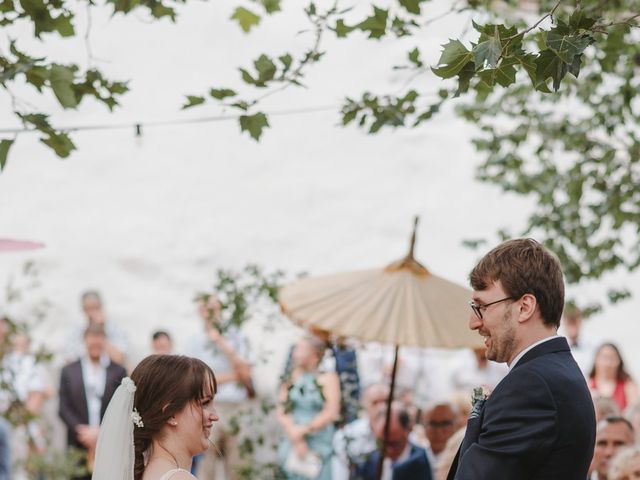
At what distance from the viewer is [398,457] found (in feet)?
24.4

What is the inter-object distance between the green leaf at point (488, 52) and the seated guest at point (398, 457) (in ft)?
13.2

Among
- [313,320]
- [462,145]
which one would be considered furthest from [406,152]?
[313,320]

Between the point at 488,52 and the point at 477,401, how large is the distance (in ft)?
3.37

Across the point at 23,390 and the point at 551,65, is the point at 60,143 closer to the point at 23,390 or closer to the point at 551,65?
the point at 551,65

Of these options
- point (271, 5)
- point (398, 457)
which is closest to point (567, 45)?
point (271, 5)

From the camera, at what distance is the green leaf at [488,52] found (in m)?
3.41

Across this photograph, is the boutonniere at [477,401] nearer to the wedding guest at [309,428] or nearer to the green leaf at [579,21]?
the green leaf at [579,21]

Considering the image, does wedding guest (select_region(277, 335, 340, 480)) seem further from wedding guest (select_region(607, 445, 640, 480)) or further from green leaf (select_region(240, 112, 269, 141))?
green leaf (select_region(240, 112, 269, 141))

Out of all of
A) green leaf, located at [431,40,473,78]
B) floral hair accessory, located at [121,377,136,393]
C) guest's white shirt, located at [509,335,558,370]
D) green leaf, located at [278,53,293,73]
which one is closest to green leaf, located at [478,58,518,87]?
green leaf, located at [431,40,473,78]

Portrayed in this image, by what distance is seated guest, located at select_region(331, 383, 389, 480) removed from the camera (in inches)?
286

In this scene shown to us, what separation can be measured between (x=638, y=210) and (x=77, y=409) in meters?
4.81

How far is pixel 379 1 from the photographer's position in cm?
1083

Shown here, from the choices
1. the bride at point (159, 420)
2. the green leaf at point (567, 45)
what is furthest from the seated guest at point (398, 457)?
the green leaf at point (567, 45)

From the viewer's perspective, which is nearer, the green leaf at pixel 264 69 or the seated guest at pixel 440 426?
the green leaf at pixel 264 69
